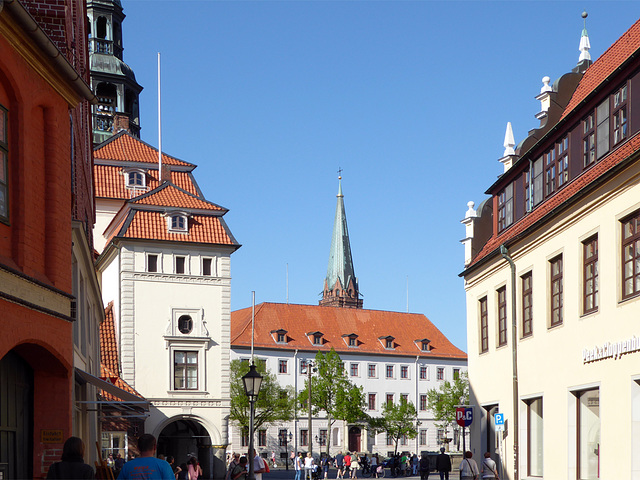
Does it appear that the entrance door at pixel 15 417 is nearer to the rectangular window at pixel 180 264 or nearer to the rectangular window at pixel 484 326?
the rectangular window at pixel 484 326

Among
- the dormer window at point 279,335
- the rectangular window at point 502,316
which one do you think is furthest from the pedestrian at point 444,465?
the dormer window at point 279,335

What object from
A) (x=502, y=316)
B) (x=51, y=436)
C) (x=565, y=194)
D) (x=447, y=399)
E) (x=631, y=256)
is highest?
(x=565, y=194)

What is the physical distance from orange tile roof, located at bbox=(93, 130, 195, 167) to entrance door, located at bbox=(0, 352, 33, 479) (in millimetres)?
41993

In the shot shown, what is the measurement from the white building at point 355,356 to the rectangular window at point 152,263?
41.6 m

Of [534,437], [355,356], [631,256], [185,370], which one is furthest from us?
[355,356]

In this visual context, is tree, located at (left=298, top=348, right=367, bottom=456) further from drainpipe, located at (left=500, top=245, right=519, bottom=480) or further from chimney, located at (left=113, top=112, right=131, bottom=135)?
drainpipe, located at (left=500, top=245, right=519, bottom=480)

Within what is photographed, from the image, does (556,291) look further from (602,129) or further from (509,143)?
(509,143)

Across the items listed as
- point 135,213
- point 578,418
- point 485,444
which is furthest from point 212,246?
point 578,418

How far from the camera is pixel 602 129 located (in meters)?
22.2

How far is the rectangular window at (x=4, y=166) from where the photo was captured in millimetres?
12266

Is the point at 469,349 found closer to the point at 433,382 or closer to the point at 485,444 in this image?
the point at 485,444

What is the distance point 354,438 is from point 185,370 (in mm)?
49938

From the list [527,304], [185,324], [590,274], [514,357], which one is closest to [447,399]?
[185,324]

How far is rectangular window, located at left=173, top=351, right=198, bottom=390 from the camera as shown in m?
48.9
